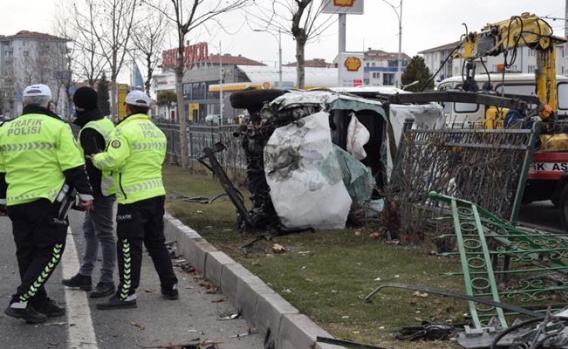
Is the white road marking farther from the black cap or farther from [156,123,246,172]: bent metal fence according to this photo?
[156,123,246,172]: bent metal fence

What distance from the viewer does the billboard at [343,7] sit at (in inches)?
686

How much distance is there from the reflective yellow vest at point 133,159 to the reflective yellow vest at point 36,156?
37 centimetres

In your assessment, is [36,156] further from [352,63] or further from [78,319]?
[352,63]

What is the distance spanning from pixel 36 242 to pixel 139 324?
3.45 ft

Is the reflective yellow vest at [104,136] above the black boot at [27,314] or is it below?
above

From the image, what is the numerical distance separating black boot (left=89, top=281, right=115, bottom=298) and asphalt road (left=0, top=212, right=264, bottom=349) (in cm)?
8

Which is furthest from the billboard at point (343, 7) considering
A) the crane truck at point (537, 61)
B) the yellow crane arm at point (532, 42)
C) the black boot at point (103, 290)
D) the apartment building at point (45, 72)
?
the black boot at point (103, 290)

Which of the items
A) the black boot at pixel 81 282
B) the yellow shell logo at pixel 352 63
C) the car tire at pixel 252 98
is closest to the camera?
the black boot at pixel 81 282

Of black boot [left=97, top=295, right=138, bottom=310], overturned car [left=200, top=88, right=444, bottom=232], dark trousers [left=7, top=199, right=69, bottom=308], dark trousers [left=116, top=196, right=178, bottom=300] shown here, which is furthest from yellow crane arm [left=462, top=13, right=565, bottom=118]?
dark trousers [left=7, top=199, right=69, bottom=308]

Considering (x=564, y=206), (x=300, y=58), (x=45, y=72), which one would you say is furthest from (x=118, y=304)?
(x=45, y=72)

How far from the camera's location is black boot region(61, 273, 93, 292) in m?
7.40

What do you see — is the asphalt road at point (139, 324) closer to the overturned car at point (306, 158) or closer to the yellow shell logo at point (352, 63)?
the overturned car at point (306, 158)

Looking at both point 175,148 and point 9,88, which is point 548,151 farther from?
point 9,88

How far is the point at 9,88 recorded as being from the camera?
77.1 m
